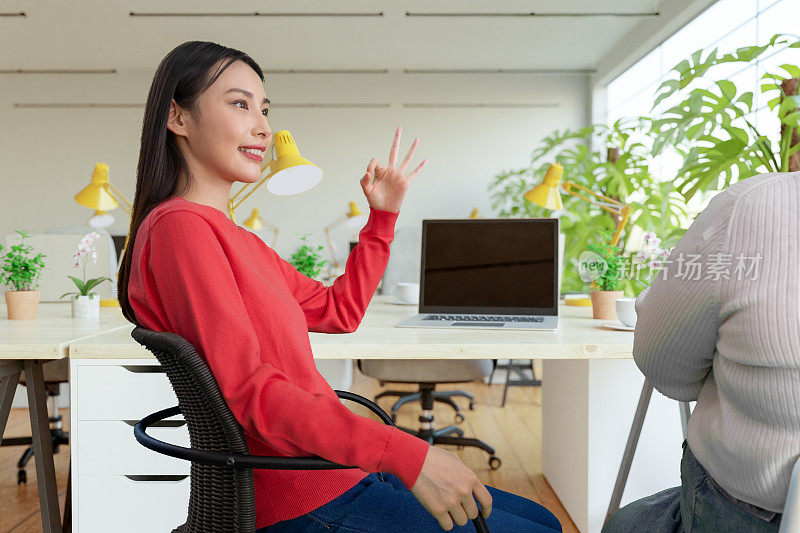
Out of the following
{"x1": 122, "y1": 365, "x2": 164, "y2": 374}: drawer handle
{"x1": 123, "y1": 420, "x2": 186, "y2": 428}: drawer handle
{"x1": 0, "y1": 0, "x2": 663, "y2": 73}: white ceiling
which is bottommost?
{"x1": 123, "y1": 420, "x2": 186, "y2": 428}: drawer handle

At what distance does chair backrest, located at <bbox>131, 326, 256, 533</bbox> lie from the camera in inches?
31.6

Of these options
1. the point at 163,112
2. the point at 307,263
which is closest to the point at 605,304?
the point at 307,263

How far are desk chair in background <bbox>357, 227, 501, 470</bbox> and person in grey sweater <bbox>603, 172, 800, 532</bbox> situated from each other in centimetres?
180

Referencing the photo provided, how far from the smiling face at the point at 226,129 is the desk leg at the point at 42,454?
1016 millimetres

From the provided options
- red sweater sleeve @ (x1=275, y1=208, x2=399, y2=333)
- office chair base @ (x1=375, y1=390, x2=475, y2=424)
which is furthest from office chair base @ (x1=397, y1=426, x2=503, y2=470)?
red sweater sleeve @ (x1=275, y1=208, x2=399, y2=333)

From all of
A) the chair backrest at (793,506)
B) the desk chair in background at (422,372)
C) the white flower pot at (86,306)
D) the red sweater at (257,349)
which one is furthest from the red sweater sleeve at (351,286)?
the desk chair in background at (422,372)

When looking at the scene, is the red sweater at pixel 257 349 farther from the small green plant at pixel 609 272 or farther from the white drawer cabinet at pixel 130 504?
the small green plant at pixel 609 272

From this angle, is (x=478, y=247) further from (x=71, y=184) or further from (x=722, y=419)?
(x=71, y=184)

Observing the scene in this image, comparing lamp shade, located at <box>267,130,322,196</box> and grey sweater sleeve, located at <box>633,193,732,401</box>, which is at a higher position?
lamp shade, located at <box>267,130,322,196</box>

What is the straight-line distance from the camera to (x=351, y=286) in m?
1.28

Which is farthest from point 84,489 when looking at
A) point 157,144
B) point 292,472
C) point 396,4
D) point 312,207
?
point 312,207

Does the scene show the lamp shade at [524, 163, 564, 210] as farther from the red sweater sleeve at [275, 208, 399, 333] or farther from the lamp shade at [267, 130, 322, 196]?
the red sweater sleeve at [275, 208, 399, 333]

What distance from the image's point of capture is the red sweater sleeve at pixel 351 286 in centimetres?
126

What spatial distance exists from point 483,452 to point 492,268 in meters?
1.38
